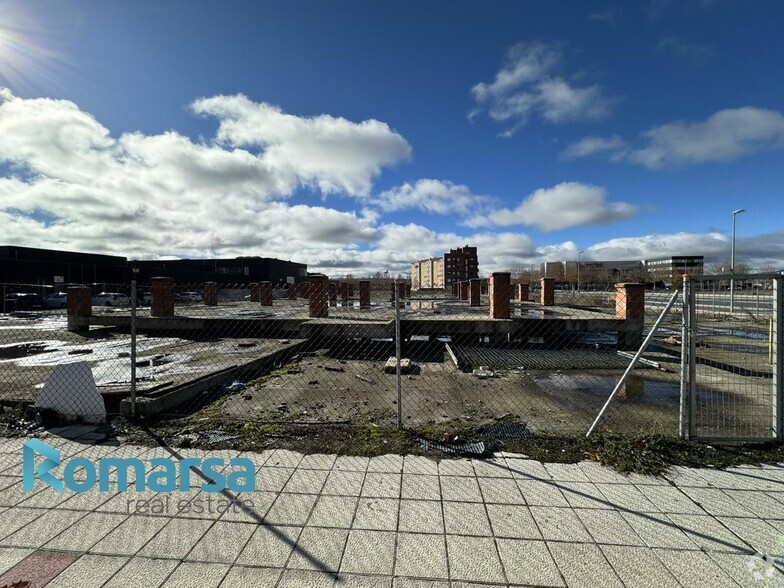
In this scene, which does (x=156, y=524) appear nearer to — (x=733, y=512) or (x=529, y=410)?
(x=733, y=512)

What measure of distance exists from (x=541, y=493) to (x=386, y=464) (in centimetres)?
139

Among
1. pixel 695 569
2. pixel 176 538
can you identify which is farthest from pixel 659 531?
pixel 176 538

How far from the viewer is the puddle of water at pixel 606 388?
6.56 metres

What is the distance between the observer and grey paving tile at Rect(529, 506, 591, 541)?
7.98 ft

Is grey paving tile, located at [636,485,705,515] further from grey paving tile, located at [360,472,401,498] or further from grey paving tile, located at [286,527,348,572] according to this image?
grey paving tile, located at [286,527,348,572]

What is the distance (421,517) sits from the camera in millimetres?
2615

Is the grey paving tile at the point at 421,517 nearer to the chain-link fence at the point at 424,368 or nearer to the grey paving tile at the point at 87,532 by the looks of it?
the chain-link fence at the point at 424,368

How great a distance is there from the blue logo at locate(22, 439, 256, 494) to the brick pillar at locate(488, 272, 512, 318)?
9.50 metres

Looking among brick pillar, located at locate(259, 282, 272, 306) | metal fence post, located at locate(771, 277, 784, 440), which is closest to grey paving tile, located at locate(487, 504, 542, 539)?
metal fence post, located at locate(771, 277, 784, 440)

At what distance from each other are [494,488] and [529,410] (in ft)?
10.2

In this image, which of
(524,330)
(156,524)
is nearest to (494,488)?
(156,524)

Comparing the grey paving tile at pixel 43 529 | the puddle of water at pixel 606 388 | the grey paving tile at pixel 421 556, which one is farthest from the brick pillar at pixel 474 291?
the grey paving tile at pixel 43 529

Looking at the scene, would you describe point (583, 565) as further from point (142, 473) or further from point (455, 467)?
point (142, 473)

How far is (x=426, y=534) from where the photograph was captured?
8.02 ft
